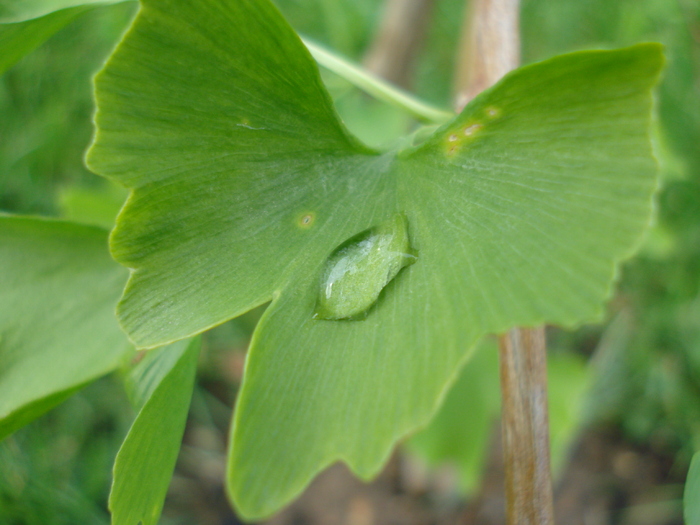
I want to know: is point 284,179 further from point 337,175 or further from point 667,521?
point 667,521

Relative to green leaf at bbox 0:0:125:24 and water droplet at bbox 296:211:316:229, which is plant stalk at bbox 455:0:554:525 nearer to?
water droplet at bbox 296:211:316:229

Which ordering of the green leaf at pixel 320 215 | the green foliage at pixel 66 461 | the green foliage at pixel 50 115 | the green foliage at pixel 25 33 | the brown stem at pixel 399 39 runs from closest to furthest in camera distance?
the green leaf at pixel 320 215
the green foliage at pixel 25 33
the green foliage at pixel 66 461
the brown stem at pixel 399 39
the green foliage at pixel 50 115

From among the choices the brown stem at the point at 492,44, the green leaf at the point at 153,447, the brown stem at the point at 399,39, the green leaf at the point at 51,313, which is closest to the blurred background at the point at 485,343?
the brown stem at the point at 399,39

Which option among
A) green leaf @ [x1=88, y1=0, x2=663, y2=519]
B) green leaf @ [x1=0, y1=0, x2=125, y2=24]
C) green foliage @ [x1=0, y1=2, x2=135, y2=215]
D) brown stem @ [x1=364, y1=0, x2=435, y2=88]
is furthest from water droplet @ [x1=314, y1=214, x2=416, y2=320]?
green foliage @ [x1=0, y1=2, x2=135, y2=215]

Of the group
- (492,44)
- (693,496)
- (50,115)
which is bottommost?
(693,496)

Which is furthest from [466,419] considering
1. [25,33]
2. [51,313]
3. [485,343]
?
[25,33]

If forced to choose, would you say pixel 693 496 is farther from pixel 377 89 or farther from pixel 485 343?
pixel 485 343

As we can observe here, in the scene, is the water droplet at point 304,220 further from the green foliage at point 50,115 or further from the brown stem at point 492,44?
the green foliage at point 50,115

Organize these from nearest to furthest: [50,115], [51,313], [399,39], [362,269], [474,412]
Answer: [362,269]
[51,313]
[474,412]
[399,39]
[50,115]
